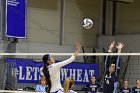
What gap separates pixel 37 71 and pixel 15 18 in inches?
74.9

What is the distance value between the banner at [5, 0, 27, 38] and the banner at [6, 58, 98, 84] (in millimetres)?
1098

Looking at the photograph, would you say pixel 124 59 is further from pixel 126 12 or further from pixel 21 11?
pixel 21 11

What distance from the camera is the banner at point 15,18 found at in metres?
15.8

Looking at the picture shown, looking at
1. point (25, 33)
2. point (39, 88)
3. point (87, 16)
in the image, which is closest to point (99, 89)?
point (39, 88)

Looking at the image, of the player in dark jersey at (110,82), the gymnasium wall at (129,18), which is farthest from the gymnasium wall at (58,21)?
the player in dark jersey at (110,82)

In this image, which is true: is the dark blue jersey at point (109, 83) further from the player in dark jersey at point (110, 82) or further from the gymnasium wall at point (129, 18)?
the gymnasium wall at point (129, 18)

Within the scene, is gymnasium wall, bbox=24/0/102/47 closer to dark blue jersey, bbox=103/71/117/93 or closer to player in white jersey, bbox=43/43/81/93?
dark blue jersey, bbox=103/71/117/93

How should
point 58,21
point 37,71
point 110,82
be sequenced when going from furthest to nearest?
point 58,21 < point 37,71 < point 110,82

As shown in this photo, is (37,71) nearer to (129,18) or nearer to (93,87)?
(93,87)

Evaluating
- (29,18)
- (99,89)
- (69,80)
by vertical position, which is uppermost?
(29,18)

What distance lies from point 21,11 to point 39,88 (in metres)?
4.01

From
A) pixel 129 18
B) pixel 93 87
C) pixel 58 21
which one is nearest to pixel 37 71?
pixel 93 87

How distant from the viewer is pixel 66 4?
62.3 feet

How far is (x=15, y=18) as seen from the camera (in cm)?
1588
